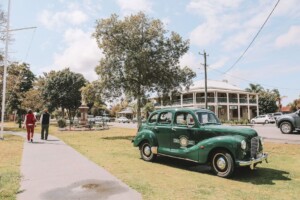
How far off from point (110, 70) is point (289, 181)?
48.4 ft

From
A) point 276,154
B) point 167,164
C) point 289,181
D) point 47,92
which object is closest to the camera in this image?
point 289,181

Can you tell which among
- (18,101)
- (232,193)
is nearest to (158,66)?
(232,193)

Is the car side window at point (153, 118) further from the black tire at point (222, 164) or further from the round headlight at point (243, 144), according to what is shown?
the round headlight at point (243, 144)

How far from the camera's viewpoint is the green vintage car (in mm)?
7637

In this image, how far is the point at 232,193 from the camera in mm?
6230

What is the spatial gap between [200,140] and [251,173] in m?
1.77

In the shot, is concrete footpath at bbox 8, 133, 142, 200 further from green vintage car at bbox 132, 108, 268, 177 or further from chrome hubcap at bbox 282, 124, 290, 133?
chrome hubcap at bbox 282, 124, 290, 133

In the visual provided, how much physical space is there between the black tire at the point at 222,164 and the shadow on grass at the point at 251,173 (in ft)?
0.78

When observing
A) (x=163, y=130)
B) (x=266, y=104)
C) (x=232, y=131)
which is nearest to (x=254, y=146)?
(x=232, y=131)

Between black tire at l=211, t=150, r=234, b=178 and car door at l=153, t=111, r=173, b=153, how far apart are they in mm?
1842

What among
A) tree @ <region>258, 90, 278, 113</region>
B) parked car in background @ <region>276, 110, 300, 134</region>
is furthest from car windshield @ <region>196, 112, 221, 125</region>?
tree @ <region>258, 90, 278, 113</region>

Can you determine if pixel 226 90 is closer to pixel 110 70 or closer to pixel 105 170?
Result: pixel 110 70

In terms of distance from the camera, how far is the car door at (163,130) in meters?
9.52

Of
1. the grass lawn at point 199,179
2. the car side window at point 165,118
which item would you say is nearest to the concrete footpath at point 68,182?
the grass lawn at point 199,179
